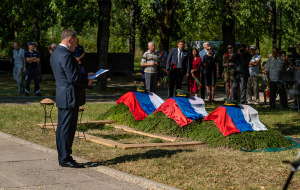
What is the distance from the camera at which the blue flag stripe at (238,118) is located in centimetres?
937

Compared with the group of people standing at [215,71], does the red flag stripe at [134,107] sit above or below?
below

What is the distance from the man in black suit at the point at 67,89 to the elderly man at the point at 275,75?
9.10 metres

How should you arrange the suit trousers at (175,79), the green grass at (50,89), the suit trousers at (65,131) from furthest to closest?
1. the green grass at (50,89)
2. the suit trousers at (175,79)
3. the suit trousers at (65,131)

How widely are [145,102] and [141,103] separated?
116 mm

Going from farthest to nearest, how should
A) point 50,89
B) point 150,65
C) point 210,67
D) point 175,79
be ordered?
1. point 50,89
2. point 210,67
3. point 175,79
4. point 150,65

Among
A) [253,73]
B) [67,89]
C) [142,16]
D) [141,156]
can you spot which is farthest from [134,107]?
[142,16]

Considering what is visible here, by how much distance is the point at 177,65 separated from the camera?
1555cm

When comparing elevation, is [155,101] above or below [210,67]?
below

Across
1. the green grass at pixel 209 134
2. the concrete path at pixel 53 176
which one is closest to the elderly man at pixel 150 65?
the green grass at pixel 209 134

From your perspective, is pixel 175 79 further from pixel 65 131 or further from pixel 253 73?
pixel 65 131

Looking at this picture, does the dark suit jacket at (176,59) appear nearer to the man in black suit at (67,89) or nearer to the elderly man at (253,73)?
the elderly man at (253,73)

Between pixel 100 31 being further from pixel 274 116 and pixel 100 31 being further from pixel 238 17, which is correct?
pixel 274 116

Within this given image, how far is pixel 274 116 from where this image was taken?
13633 mm

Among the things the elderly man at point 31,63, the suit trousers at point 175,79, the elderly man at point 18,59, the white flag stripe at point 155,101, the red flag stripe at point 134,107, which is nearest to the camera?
the red flag stripe at point 134,107
